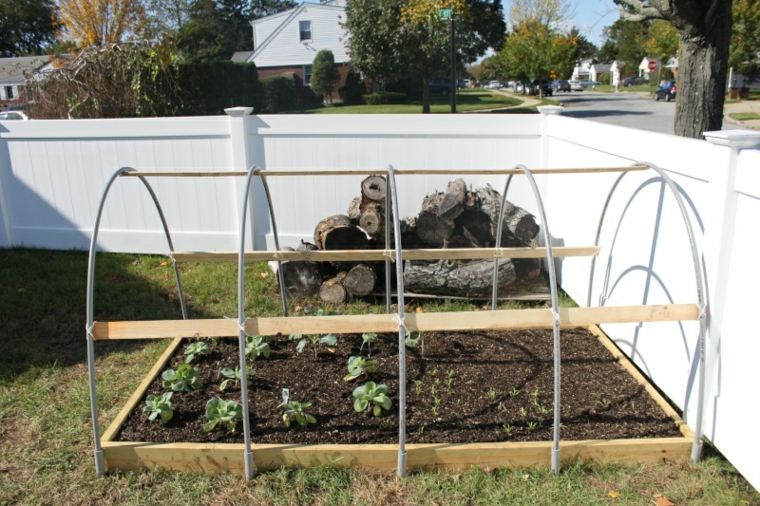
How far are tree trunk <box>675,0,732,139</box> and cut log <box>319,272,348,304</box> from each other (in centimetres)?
381

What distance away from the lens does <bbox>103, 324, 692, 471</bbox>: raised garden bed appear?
139 inches

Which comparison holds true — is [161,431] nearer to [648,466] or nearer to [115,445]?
[115,445]

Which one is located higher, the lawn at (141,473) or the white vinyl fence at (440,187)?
the white vinyl fence at (440,187)

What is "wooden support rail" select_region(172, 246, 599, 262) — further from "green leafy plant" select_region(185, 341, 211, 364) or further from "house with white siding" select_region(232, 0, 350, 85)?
"house with white siding" select_region(232, 0, 350, 85)

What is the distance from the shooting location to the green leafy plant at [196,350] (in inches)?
185

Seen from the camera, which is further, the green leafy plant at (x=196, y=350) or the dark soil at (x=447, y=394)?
the green leafy plant at (x=196, y=350)

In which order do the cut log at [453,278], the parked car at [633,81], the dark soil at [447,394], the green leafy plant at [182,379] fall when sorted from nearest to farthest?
the dark soil at [447,394]
the green leafy plant at [182,379]
the cut log at [453,278]
the parked car at [633,81]

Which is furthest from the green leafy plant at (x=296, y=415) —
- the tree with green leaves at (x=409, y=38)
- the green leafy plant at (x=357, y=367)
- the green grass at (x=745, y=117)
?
the green grass at (x=745, y=117)

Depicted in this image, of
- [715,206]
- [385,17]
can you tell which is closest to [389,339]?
[715,206]

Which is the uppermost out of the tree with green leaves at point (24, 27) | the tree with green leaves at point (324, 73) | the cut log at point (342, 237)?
the tree with green leaves at point (24, 27)

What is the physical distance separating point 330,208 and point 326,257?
2.38 meters

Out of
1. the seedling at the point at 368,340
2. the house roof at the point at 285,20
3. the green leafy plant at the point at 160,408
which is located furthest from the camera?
the house roof at the point at 285,20

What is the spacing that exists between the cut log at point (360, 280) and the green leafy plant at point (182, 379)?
6.91 feet

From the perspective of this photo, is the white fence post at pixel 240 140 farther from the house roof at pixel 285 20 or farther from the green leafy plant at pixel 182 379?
the house roof at pixel 285 20
